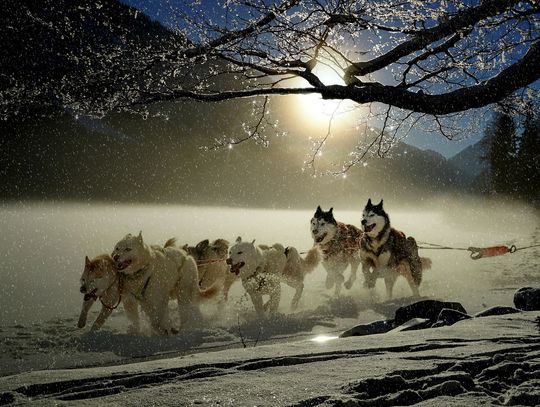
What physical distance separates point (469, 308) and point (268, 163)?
81920 mm

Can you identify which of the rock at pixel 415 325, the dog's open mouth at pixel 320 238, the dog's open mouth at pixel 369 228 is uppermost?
the dog's open mouth at pixel 369 228

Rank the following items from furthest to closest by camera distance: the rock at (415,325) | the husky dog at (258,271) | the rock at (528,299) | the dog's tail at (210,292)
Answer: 1. the husky dog at (258,271)
2. the dog's tail at (210,292)
3. the rock at (528,299)
4. the rock at (415,325)

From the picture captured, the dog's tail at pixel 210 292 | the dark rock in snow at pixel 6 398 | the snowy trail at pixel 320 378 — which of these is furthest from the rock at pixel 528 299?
the dark rock in snow at pixel 6 398

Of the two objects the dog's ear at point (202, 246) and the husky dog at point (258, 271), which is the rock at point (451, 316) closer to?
the husky dog at point (258, 271)

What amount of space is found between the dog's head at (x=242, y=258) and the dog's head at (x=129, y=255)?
1.55 metres

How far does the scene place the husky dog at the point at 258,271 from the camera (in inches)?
268

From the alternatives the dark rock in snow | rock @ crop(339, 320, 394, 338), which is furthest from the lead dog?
the dark rock in snow

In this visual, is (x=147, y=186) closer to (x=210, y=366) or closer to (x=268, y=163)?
(x=268, y=163)

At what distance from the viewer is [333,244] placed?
9.15 meters

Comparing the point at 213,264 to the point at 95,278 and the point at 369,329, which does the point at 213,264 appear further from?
the point at 369,329

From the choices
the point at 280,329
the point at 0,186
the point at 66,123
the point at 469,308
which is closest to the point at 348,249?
the point at 469,308

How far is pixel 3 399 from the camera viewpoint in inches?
86.9

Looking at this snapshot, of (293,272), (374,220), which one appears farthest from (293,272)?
(374,220)

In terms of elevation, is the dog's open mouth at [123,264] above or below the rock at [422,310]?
above
